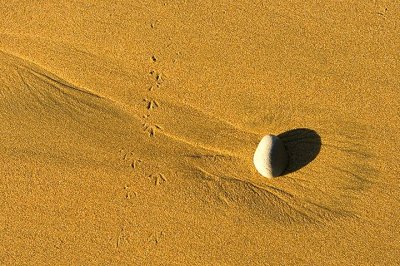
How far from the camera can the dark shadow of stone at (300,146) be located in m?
4.10

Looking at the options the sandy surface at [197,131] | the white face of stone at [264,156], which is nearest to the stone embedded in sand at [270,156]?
the white face of stone at [264,156]

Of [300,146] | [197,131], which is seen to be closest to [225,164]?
[197,131]

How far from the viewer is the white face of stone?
3.95 metres

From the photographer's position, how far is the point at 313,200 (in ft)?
13.3

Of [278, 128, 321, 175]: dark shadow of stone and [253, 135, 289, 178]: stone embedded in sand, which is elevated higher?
[278, 128, 321, 175]: dark shadow of stone

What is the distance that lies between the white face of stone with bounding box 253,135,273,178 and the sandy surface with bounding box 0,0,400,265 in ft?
0.37

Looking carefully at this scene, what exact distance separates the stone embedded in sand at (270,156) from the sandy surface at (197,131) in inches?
4.9

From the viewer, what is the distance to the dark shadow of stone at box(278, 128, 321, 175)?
4.10 meters

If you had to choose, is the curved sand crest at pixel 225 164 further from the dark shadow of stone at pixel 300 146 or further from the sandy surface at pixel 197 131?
the dark shadow of stone at pixel 300 146

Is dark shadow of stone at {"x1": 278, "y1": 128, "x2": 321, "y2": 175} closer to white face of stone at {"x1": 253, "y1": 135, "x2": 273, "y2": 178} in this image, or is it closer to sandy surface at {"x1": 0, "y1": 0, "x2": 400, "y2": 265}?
sandy surface at {"x1": 0, "y1": 0, "x2": 400, "y2": 265}

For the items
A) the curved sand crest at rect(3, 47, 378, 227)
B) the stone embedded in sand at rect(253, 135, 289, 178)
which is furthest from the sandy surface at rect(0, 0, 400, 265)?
the stone embedded in sand at rect(253, 135, 289, 178)

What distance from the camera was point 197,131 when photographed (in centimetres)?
424

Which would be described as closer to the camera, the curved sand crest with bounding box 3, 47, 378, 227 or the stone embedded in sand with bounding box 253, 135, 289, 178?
the stone embedded in sand with bounding box 253, 135, 289, 178

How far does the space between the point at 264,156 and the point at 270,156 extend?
54 mm
